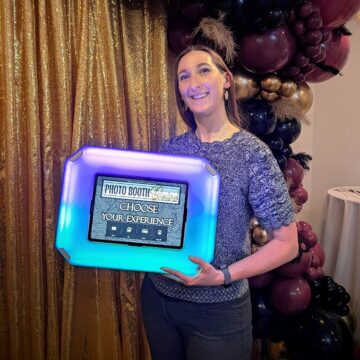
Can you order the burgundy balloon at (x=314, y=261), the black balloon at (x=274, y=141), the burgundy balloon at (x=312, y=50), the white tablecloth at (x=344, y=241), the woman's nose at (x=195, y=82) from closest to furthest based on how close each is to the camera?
the woman's nose at (x=195, y=82) → the burgundy balloon at (x=312, y=50) → the black balloon at (x=274, y=141) → the burgundy balloon at (x=314, y=261) → the white tablecloth at (x=344, y=241)

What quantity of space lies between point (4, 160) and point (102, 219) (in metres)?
0.65

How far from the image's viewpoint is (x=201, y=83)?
807 millimetres

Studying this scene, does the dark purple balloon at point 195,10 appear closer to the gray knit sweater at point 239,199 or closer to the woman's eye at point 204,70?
the woman's eye at point 204,70

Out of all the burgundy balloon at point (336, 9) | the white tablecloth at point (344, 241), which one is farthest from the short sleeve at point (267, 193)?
the white tablecloth at point (344, 241)

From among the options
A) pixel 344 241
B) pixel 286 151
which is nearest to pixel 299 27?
pixel 286 151

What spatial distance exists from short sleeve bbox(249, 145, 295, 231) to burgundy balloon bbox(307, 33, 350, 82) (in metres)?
0.74

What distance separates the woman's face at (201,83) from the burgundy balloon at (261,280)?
2.36 feet

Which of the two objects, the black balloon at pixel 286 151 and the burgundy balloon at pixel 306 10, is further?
the black balloon at pixel 286 151

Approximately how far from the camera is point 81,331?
1309 mm

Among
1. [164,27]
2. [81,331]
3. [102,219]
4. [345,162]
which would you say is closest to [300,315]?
[81,331]

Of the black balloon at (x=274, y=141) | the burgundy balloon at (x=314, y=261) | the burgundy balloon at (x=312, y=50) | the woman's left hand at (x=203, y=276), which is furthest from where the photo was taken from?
the burgundy balloon at (x=314, y=261)

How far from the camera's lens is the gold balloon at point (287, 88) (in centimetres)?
123

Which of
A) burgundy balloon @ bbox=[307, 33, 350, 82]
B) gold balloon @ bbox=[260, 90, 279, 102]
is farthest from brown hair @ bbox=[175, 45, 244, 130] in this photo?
burgundy balloon @ bbox=[307, 33, 350, 82]

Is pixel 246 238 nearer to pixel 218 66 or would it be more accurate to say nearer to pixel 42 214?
pixel 218 66
